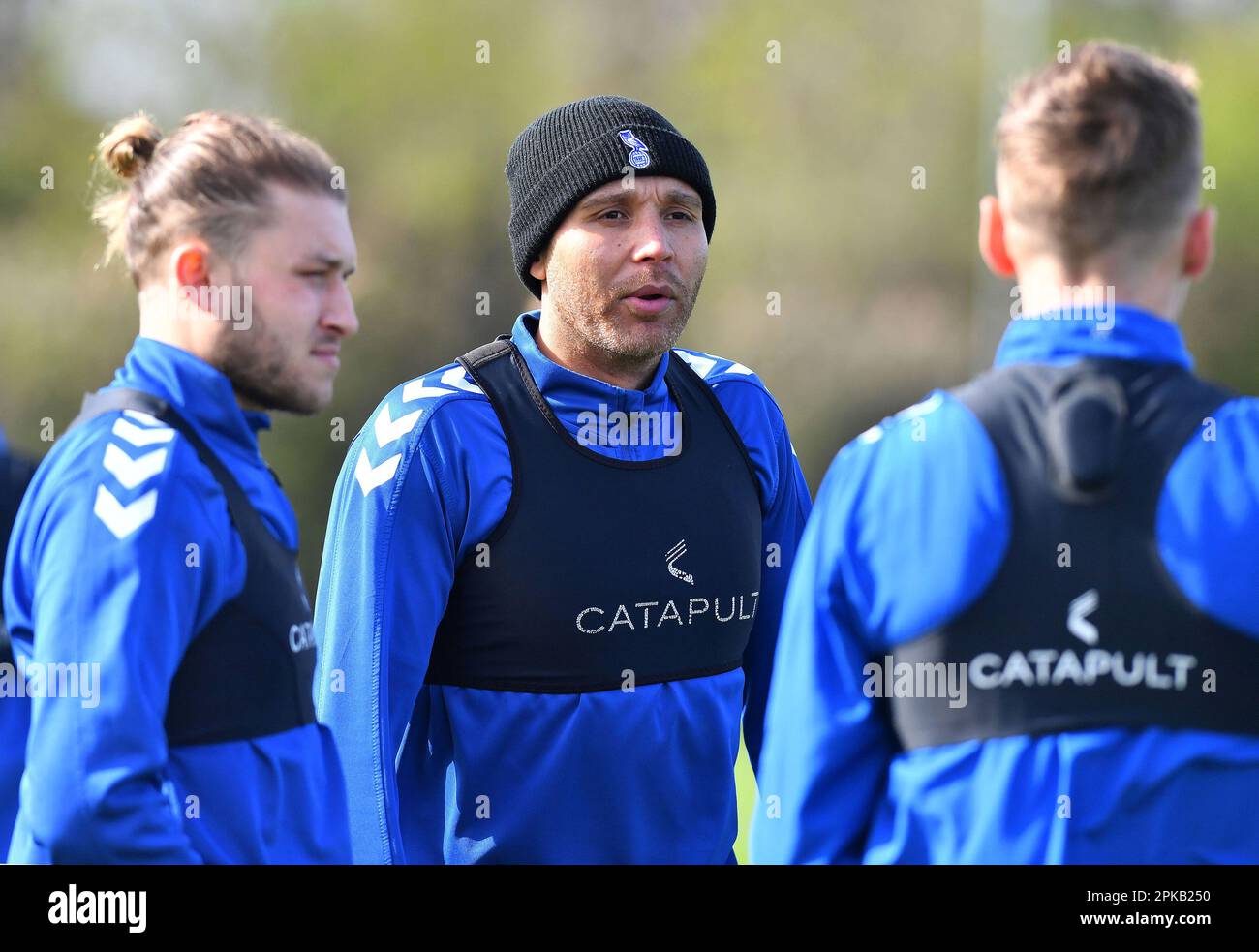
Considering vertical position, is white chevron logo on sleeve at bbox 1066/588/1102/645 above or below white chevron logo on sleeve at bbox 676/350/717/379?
below

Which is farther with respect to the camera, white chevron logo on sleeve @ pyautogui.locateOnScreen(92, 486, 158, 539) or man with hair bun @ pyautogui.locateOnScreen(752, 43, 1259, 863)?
white chevron logo on sleeve @ pyautogui.locateOnScreen(92, 486, 158, 539)

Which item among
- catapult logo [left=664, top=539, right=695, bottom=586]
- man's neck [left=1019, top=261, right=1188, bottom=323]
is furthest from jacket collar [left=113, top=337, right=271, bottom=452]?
man's neck [left=1019, top=261, right=1188, bottom=323]

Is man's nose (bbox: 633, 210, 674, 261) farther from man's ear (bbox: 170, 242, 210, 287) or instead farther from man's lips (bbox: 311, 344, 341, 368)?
man's ear (bbox: 170, 242, 210, 287)

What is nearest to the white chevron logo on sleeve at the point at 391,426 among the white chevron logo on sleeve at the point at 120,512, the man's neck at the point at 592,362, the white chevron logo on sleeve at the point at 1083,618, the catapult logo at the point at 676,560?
the man's neck at the point at 592,362

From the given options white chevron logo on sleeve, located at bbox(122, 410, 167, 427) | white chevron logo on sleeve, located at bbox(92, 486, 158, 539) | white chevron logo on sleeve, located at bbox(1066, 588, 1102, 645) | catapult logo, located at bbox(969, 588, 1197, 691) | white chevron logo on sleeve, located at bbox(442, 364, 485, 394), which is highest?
white chevron logo on sleeve, located at bbox(442, 364, 485, 394)

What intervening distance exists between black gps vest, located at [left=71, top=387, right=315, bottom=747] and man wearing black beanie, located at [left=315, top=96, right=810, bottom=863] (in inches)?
18.5

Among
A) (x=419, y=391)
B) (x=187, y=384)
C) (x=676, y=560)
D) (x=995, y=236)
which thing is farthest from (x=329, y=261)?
(x=995, y=236)

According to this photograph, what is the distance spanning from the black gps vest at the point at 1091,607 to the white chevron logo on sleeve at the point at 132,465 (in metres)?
1.16

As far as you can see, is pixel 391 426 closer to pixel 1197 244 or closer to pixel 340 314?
pixel 340 314

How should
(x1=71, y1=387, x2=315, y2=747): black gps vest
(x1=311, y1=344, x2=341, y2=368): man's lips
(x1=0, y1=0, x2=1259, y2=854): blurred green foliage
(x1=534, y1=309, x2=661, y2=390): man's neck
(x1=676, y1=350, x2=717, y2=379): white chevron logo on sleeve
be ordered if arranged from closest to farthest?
(x1=71, y1=387, x2=315, y2=747): black gps vest < (x1=311, y1=344, x2=341, y2=368): man's lips < (x1=534, y1=309, x2=661, y2=390): man's neck < (x1=676, y1=350, x2=717, y2=379): white chevron logo on sleeve < (x1=0, y1=0, x2=1259, y2=854): blurred green foliage

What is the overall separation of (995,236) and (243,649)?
4.33ft

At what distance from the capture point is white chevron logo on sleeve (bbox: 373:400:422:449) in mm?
3135

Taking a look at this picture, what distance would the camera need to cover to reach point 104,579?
2.27 metres

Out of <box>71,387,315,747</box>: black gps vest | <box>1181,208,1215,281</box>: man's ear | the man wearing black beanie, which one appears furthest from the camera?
the man wearing black beanie
